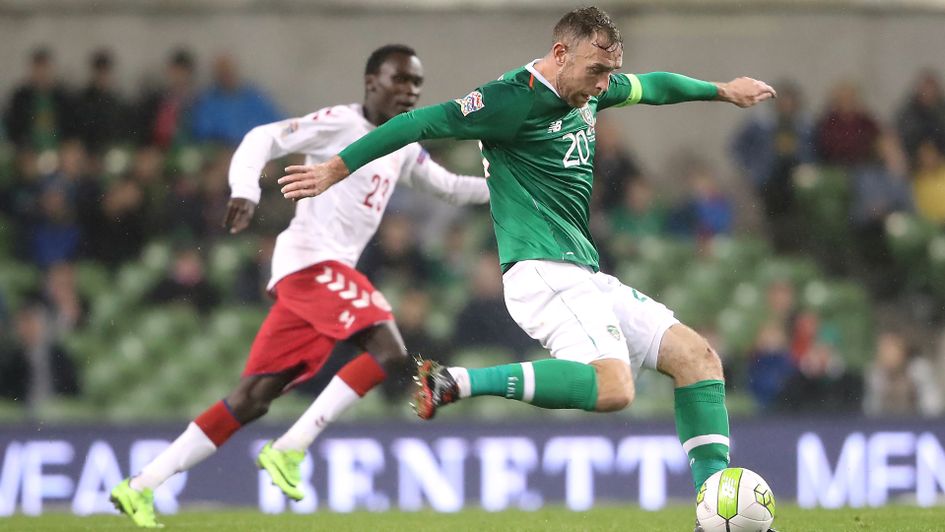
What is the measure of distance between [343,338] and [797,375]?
5.30 m

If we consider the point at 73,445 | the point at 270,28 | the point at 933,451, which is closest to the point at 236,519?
the point at 73,445

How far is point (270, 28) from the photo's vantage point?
1534cm

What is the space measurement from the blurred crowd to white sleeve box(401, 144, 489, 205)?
4.01 metres

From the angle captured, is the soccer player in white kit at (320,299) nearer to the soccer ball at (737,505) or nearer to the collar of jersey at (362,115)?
the collar of jersey at (362,115)

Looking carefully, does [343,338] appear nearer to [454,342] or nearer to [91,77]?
[454,342]

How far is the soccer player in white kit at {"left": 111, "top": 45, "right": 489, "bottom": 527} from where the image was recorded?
744 centimetres

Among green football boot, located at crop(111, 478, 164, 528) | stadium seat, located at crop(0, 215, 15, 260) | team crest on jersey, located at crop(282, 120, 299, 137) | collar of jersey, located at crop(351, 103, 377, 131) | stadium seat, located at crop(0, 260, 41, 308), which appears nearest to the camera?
green football boot, located at crop(111, 478, 164, 528)

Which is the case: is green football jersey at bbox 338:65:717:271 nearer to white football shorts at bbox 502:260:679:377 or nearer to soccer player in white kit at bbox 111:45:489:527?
white football shorts at bbox 502:260:679:377

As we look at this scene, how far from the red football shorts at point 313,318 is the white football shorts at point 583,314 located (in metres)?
1.64

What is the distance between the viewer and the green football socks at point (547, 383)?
5551 millimetres

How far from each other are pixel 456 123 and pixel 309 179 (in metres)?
0.64

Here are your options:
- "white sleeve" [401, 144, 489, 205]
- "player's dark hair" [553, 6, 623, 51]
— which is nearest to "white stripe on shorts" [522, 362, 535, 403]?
"player's dark hair" [553, 6, 623, 51]

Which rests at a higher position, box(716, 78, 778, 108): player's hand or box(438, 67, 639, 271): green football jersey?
box(716, 78, 778, 108): player's hand

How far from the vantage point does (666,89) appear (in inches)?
259
